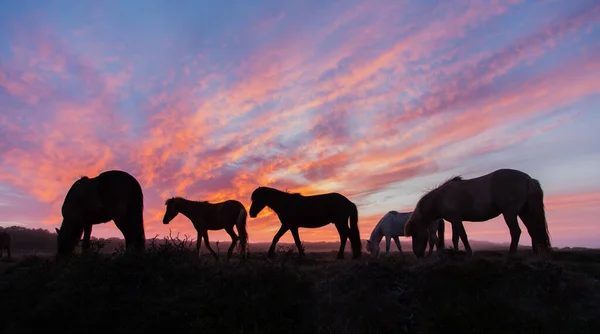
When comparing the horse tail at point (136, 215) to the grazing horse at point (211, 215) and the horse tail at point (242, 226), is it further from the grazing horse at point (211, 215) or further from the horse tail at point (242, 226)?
the horse tail at point (242, 226)

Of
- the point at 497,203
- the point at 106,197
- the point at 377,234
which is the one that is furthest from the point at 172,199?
the point at 497,203

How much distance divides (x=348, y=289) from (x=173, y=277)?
377 centimetres

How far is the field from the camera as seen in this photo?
646cm

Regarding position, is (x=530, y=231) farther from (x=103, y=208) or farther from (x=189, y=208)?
(x=189, y=208)

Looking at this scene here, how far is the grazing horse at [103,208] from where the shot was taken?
1111 cm

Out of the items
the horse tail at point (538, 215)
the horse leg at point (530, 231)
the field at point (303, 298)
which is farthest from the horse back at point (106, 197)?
the horse leg at point (530, 231)

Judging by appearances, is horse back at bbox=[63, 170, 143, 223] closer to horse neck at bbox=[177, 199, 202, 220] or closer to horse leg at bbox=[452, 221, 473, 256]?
horse neck at bbox=[177, 199, 202, 220]

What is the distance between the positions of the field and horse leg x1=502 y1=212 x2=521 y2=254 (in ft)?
8.77

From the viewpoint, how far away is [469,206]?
41.9 feet

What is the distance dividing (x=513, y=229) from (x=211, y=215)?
493 inches

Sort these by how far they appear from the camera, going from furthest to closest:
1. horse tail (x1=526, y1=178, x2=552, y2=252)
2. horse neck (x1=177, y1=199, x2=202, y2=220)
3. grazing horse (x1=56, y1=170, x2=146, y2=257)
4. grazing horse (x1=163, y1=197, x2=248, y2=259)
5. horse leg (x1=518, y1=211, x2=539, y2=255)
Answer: horse neck (x1=177, y1=199, x2=202, y2=220), grazing horse (x1=163, y1=197, x2=248, y2=259), horse leg (x1=518, y1=211, x2=539, y2=255), horse tail (x1=526, y1=178, x2=552, y2=252), grazing horse (x1=56, y1=170, x2=146, y2=257)

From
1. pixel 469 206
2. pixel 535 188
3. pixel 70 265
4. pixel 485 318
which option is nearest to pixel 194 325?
pixel 70 265

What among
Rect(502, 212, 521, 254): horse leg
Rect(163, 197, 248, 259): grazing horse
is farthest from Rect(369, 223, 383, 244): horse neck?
Rect(502, 212, 521, 254): horse leg

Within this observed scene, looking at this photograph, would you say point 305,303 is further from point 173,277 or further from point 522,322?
point 522,322
